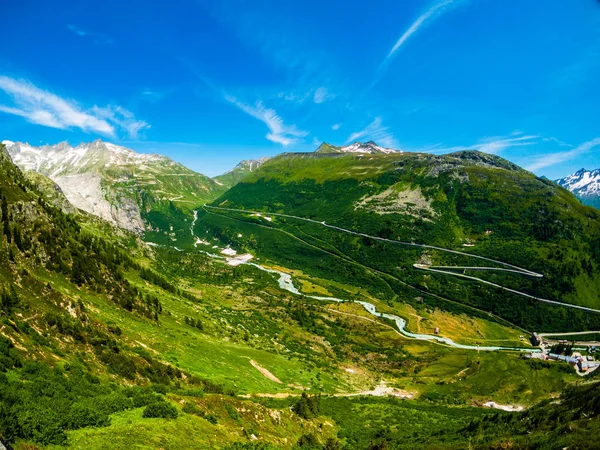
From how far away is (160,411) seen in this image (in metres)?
22.6

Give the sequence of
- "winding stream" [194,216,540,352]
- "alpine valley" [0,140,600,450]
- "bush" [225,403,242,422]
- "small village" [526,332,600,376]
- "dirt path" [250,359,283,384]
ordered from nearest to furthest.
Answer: "alpine valley" [0,140,600,450]
"bush" [225,403,242,422]
"dirt path" [250,359,283,384]
"small village" [526,332,600,376]
"winding stream" [194,216,540,352]

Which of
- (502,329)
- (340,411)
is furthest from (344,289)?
(340,411)

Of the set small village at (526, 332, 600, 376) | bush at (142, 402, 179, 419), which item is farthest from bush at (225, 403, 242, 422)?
small village at (526, 332, 600, 376)

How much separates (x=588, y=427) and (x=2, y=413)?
38022 millimetres

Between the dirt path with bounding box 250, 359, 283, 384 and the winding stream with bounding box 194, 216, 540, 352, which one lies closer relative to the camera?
the dirt path with bounding box 250, 359, 283, 384

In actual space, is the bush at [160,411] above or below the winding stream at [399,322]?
above

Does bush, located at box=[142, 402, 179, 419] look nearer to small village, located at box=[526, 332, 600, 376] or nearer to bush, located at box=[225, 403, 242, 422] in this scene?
bush, located at box=[225, 403, 242, 422]

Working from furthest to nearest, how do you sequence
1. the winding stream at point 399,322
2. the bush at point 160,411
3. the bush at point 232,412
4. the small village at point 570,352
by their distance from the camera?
the winding stream at point 399,322, the small village at point 570,352, the bush at point 232,412, the bush at point 160,411

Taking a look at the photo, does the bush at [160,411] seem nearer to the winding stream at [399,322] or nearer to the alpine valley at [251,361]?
the alpine valley at [251,361]

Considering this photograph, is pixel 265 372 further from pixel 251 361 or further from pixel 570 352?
pixel 570 352

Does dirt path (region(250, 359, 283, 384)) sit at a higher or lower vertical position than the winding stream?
lower

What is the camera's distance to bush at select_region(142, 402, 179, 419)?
22.1 metres

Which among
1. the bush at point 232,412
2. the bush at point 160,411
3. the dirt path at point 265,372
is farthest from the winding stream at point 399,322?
the bush at point 160,411

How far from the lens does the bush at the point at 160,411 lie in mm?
22109
